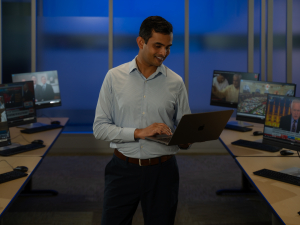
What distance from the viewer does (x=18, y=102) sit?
338cm

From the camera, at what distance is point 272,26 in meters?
5.51

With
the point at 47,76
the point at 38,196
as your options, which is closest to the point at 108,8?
the point at 47,76

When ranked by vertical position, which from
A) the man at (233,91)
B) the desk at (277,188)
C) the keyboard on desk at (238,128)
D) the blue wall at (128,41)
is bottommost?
the desk at (277,188)

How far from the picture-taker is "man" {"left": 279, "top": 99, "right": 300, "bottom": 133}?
7.63 ft

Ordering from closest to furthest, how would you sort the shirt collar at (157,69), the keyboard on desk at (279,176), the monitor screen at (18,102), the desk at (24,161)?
the shirt collar at (157,69) → the desk at (24,161) → the keyboard on desk at (279,176) → the monitor screen at (18,102)

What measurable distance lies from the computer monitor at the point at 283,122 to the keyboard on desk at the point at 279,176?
0.25 meters

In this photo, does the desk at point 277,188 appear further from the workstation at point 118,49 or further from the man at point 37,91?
the man at point 37,91

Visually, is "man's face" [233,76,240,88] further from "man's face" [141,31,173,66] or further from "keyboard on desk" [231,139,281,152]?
"man's face" [141,31,173,66]

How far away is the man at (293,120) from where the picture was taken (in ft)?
7.63

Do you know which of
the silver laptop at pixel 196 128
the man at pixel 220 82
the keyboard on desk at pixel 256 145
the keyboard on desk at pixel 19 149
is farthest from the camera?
the man at pixel 220 82

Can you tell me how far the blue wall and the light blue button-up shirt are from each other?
3.81 meters

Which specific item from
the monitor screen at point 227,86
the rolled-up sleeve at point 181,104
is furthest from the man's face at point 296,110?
the monitor screen at point 227,86

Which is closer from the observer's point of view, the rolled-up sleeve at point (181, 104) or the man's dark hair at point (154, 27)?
the man's dark hair at point (154, 27)

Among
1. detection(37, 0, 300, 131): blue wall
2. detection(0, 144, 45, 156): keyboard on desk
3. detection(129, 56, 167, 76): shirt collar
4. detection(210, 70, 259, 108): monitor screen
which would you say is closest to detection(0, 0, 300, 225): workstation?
detection(37, 0, 300, 131): blue wall
